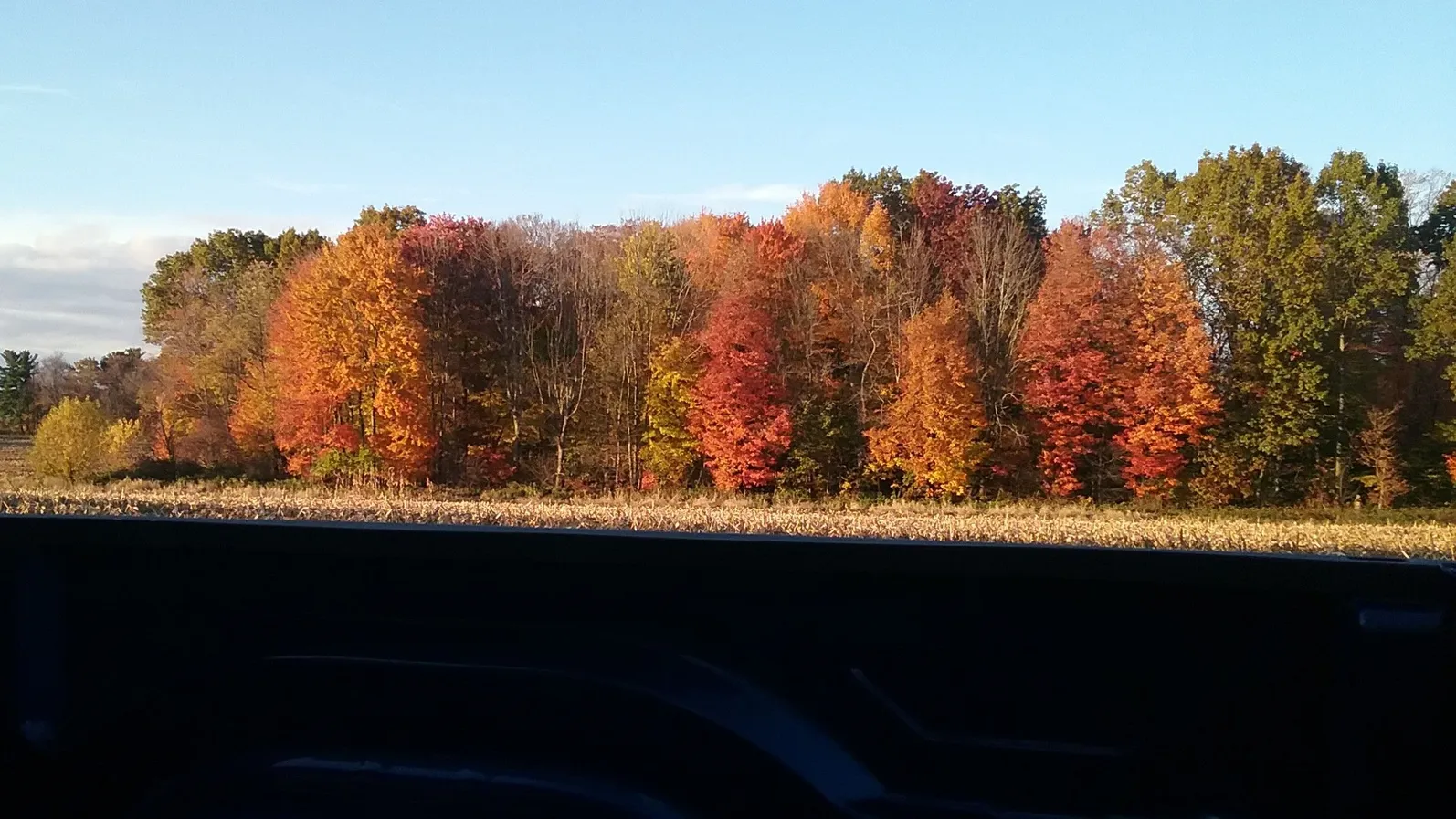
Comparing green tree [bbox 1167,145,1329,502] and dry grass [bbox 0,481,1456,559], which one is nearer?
dry grass [bbox 0,481,1456,559]

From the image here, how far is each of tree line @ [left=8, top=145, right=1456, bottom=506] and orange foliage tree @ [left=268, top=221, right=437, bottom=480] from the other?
0.06 meters

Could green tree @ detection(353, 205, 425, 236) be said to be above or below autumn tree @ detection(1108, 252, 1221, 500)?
above

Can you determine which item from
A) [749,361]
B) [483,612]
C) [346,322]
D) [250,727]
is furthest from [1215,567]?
[346,322]

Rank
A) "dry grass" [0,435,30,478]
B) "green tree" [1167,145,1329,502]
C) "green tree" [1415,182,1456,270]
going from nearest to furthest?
"dry grass" [0,435,30,478], "green tree" [1415,182,1456,270], "green tree" [1167,145,1329,502]

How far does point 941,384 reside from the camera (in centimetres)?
2267

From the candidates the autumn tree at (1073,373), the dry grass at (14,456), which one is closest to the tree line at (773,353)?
the autumn tree at (1073,373)

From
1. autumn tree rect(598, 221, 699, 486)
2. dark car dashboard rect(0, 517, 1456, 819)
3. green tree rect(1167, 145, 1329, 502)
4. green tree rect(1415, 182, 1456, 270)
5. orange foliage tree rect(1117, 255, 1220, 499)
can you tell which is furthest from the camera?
autumn tree rect(598, 221, 699, 486)

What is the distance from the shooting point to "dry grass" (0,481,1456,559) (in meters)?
13.9

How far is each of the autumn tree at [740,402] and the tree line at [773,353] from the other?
6cm

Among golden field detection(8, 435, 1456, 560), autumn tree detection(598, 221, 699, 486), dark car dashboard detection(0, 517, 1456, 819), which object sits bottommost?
golden field detection(8, 435, 1456, 560)

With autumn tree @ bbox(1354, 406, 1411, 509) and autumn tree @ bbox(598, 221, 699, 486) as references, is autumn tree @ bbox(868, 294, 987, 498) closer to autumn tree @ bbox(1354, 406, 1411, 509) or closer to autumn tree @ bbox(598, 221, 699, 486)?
autumn tree @ bbox(598, 221, 699, 486)

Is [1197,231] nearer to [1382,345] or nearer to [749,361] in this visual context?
[1382,345]

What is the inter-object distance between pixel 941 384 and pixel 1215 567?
2128 cm

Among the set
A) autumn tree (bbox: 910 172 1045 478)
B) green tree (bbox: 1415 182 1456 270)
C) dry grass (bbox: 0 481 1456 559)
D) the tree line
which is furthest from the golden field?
green tree (bbox: 1415 182 1456 270)
